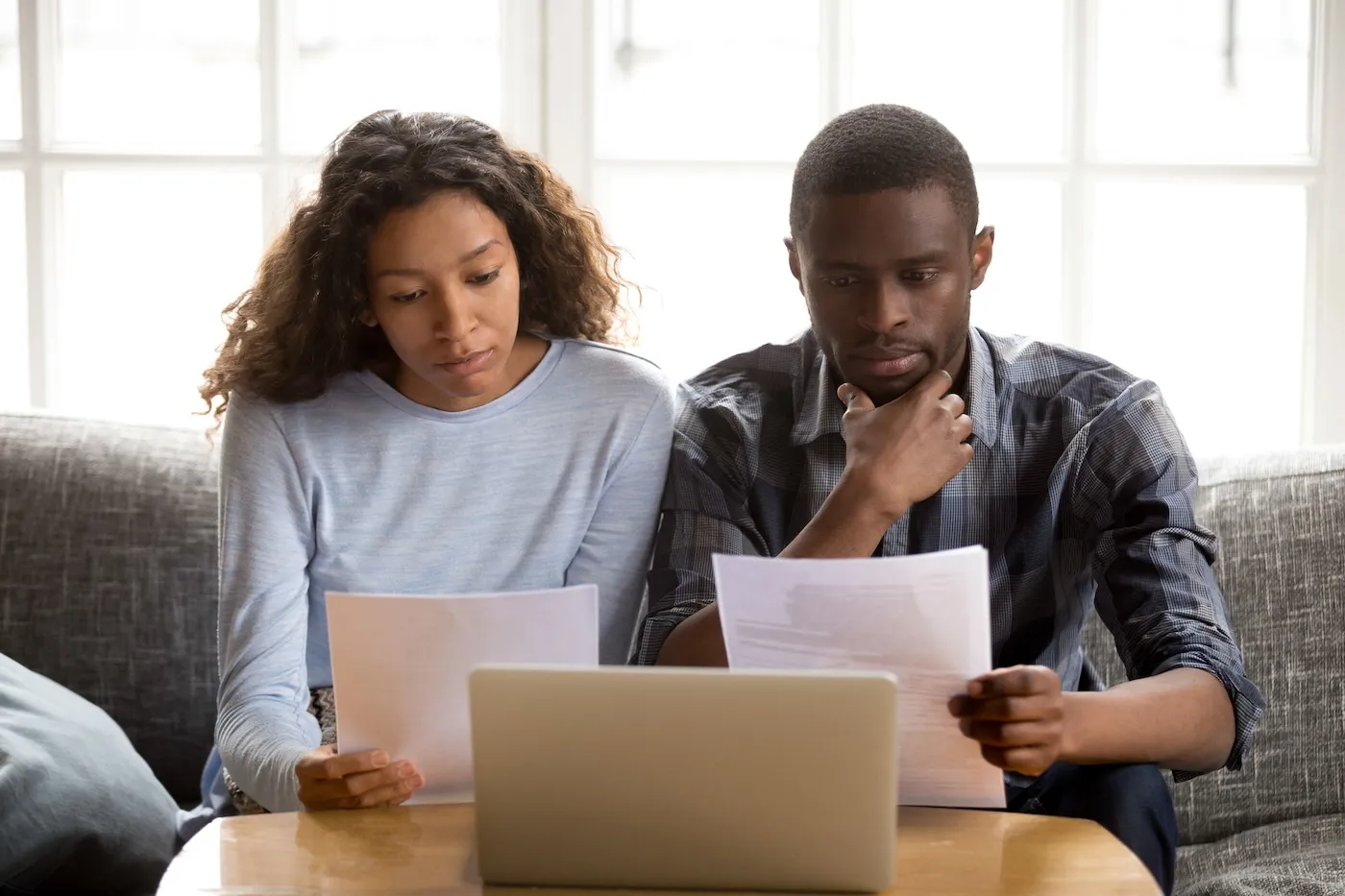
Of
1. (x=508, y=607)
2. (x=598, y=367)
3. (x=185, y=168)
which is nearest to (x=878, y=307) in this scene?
(x=598, y=367)

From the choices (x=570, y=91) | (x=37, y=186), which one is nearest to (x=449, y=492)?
(x=570, y=91)

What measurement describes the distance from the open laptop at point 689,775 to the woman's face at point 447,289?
69 cm

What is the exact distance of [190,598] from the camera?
6.40 ft

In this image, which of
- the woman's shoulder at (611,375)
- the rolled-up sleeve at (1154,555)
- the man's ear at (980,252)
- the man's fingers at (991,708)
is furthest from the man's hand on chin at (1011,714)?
the woman's shoulder at (611,375)

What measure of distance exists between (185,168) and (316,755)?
57.3 inches

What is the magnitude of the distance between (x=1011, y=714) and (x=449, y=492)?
79cm

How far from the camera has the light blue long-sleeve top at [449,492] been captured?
5.26ft

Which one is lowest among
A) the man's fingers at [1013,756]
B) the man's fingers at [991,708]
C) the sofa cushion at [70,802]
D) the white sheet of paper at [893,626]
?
the sofa cushion at [70,802]

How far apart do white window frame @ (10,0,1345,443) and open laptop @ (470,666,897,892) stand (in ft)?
5.09

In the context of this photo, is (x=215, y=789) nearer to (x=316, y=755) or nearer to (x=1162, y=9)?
(x=316, y=755)

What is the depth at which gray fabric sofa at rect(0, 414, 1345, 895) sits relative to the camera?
5.81 ft

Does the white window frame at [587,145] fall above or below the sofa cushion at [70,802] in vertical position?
above

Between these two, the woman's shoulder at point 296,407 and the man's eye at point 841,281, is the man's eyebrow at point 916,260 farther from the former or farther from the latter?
the woman's shoulder at point 296,407

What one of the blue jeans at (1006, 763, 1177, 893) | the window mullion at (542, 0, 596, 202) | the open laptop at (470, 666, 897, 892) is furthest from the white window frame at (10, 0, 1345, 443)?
the open laptop at (470, 666, 897, 892)
